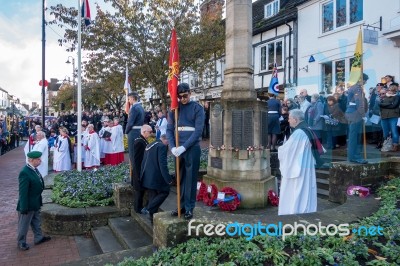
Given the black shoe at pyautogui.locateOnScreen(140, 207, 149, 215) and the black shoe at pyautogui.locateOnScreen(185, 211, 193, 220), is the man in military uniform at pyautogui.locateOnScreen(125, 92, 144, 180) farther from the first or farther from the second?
the black shoe at pyautogui.locateOnScreen(185, 211, 193, 220)

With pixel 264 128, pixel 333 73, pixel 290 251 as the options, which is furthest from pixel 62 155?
pixel 333 73

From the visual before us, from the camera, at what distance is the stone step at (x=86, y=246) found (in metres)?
5.87

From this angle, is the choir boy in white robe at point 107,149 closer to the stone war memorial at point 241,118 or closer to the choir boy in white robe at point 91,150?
the choir boy in white robe at point 91,150

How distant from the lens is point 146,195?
23.4 feet

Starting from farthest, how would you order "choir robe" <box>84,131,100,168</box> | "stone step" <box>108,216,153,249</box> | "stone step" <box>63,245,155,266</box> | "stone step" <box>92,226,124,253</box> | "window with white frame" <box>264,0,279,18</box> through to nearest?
"window with white frame" <box>264,0,279,18</box>
"choir robe" <box>84,131,100,168</box>
"stone step" <box>92,226,124,253</box>
"stone step" <box>108,216,153,249</box>
"stone step" <box>63,245,155,266</box>

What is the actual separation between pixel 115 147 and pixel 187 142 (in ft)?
32.1

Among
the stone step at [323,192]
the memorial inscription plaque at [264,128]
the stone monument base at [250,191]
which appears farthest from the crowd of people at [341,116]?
the stone monument base at [250,191]

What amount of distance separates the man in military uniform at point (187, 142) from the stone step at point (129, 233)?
1.28 metres

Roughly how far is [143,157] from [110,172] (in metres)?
3.91

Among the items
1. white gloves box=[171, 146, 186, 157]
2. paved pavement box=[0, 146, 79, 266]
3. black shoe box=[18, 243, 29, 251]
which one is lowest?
paved pavement box=[0, 146, 79, 266]

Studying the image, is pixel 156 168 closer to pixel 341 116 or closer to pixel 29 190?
pixel 29 190

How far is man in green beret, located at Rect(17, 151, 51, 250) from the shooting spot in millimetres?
6113

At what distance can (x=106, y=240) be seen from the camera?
241 inches

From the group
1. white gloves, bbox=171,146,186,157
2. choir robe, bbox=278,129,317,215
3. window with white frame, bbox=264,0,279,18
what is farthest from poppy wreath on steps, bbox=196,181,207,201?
window with white frame, bbox=264,0,279,18
